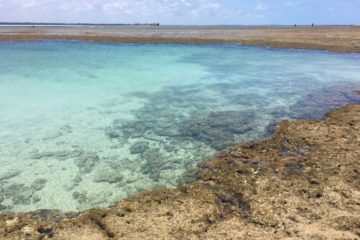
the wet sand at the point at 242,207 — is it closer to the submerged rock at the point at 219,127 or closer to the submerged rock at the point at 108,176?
the submerged rock at the point at 108,176

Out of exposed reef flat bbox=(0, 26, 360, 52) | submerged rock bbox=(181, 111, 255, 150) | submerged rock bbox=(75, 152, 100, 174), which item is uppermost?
exposed reef flat bbox=(0, 26, 360, 52)

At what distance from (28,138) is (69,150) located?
204 centimetres

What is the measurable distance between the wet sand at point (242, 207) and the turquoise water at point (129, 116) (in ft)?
2.28

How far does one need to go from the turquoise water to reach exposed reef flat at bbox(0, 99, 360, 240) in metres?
0.77

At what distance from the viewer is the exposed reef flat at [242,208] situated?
630cm

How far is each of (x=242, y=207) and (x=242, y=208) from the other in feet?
0.14

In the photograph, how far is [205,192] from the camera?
7703 millimetres

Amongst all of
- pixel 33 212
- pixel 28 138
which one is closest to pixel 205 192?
pixel 33 212

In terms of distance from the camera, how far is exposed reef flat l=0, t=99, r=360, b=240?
20.7ft

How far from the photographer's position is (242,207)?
7121mm

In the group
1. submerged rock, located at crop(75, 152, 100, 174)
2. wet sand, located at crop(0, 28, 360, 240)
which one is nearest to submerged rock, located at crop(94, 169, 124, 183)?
submerged rock, located at crop(75, 152, 100, 174)

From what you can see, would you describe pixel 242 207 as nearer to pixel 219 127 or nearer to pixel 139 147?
pixel 139 147

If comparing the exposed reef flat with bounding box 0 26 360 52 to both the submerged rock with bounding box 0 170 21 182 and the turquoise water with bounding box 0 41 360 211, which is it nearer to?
the turquoise water with bounding box 0 41 360 211

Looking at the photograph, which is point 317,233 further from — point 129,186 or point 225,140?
point 225,140
